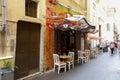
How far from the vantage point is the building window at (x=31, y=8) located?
1297 cm

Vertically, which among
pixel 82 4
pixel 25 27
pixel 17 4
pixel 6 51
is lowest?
pixel 6 51

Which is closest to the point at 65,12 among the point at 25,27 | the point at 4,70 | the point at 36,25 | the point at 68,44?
the point at 68,44

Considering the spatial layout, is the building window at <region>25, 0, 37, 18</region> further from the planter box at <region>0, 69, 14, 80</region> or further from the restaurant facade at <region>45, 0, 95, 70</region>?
the planter box at <region>0, 69, 14, 80</region>

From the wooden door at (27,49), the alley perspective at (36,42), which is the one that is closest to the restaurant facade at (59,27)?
A: the alley perspective at (36,42)

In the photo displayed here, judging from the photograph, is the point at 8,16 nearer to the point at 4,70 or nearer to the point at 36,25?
the point at 4,70

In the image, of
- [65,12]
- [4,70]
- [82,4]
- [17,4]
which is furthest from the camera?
[82,4]

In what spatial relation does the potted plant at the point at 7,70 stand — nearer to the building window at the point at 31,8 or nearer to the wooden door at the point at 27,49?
the wooden door at the point at 27,49

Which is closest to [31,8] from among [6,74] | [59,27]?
[59,27]

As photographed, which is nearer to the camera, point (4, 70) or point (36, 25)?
point (4, 70)

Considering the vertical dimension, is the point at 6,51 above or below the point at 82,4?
below

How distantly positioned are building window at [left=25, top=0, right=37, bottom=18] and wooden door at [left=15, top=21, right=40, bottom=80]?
0.49 metres

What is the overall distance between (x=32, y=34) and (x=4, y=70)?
403cm

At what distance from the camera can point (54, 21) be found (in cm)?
1508

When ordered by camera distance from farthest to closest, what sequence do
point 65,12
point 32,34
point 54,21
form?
1. point 65,12
2. point 54,21
3. point 32,34
